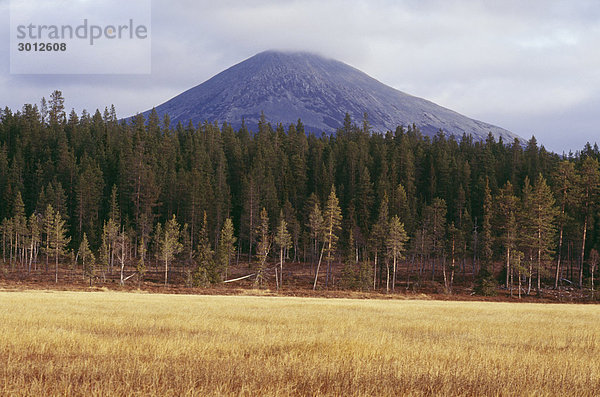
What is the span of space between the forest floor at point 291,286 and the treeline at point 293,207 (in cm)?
182

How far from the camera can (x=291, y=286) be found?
239 ft

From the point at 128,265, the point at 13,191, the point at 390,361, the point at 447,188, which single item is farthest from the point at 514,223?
the point at 13,191

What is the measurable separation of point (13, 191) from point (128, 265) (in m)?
33.8

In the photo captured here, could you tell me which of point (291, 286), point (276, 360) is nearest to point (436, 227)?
point (291, 286)

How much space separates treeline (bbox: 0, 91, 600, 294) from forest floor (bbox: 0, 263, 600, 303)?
182cm

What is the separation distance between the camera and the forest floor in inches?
2173

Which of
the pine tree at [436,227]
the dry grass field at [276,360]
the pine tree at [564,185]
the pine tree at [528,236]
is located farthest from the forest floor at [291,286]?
the dry grass field at [276,360]

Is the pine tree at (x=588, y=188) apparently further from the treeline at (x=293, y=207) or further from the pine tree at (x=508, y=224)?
the pine tree at (x=508, y=224)

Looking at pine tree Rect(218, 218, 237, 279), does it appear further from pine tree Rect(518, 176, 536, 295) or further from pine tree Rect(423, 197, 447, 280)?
pine tree Rect(518, 176, 536, 295)

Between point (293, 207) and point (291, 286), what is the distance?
3919 cm

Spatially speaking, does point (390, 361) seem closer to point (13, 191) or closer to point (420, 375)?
point (420, 375)

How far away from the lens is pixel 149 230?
91500mm

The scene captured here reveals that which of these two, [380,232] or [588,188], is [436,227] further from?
[588,188]

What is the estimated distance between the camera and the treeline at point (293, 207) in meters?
68.6
